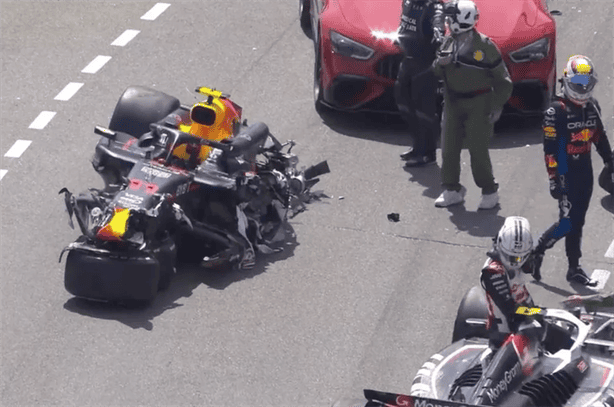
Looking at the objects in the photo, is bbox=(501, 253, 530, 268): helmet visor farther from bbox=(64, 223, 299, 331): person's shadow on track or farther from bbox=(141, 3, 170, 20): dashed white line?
bbox=(141, 3, 170, 20): dashed white line

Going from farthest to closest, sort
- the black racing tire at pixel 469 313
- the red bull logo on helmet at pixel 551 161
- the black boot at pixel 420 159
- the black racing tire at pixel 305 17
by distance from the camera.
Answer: the black racing tire at pixel 305 17 < the black boot at pixel 420 159 < the red bull logo on helmet at pixel 551 161 < the black racing tire at pixel 469 313

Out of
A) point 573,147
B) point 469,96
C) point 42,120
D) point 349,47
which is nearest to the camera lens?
point 573,147

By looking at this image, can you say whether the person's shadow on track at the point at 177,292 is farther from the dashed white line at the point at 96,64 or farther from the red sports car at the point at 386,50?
the dashed white line at the point at 96,64

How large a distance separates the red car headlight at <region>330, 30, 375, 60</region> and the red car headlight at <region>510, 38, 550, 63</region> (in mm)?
1402

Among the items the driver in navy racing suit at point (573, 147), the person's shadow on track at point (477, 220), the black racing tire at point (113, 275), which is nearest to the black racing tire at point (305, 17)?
the person's shadow on track at point (477, 220)

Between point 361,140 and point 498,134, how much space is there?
138cm

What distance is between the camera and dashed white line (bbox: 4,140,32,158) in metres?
16.2

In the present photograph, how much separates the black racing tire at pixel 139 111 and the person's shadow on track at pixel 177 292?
1.80m

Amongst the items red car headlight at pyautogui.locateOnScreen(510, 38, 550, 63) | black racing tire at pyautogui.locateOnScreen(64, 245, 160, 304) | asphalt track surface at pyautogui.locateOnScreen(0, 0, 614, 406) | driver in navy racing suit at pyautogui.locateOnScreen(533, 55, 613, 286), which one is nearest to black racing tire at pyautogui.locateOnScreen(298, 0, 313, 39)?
asphalt track surface at pyautogui.locateOnScreen(0, 0, 614, 406)

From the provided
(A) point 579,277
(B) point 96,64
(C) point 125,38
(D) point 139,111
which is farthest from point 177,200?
(C) point 125,38

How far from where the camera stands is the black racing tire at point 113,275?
13.0 m

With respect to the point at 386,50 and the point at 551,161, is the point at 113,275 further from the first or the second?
the point at 386,50

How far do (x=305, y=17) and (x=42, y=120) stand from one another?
140 inches

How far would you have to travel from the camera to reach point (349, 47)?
53.1 feet
